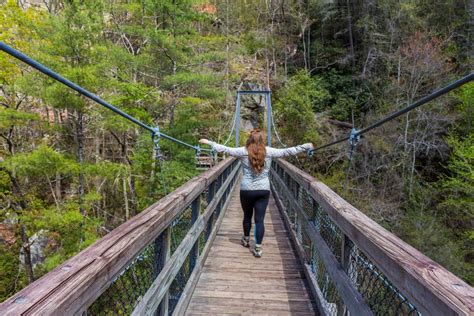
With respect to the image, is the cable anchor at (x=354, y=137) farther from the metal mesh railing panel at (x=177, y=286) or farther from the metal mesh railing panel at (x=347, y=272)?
the metal mesh railing panel at (x=177, y=286)

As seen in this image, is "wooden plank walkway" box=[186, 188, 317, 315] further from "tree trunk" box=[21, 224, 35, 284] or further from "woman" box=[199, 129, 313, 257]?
"tree trunk" box=[21, 224, 35, 284]

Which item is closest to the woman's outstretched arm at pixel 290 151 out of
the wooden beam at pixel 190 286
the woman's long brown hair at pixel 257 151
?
the woman's long brown hair at pixel 257 151

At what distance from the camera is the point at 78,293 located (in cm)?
65

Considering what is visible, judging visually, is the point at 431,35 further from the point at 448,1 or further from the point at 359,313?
the point at 359,313

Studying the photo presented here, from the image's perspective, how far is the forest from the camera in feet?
25.1

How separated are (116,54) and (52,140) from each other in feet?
15.3

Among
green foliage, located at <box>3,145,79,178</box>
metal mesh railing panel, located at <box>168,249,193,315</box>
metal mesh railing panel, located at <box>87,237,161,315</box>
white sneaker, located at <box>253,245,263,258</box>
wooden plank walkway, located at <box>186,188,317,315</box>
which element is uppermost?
green foliage, located at <box>3,145,79,178</box>

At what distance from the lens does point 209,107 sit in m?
14.1

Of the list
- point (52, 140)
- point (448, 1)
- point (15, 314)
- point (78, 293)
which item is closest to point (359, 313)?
point (78, 293)

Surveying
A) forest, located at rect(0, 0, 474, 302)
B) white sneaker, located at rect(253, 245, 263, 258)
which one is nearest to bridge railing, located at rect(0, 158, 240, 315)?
white sneaker, located at rect(253, 245, 263, 258)

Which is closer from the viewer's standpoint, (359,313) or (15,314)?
(15,314)

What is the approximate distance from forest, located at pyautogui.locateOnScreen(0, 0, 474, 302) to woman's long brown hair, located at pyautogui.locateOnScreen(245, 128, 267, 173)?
300 cm

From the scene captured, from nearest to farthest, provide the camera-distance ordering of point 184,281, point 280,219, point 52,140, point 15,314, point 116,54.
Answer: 1. point 15,314
2. point 184,281
3. point 280,219
4. point 116,54
5. point 52,140

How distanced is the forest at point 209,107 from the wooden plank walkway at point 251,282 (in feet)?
8.82
